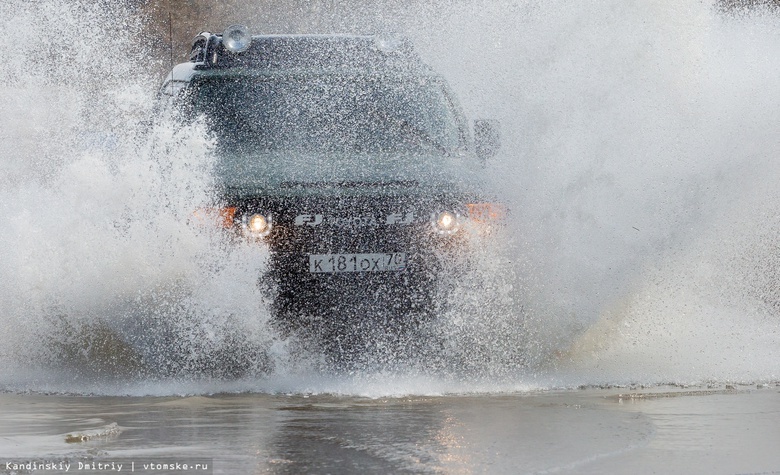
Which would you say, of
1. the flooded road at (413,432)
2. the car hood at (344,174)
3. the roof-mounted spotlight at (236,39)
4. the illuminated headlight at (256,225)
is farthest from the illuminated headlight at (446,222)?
the roof-mounted spotlight at (236,39)

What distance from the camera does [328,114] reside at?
28.5 feet

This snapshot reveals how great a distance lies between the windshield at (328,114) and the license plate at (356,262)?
1007 millimetres

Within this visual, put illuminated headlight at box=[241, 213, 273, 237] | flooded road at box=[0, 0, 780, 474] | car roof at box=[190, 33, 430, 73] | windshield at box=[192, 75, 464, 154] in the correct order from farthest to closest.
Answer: car roof at box=[190, 33, 430, 73]
windshield at box=[192, 75, 464, 154]
illuminated headlight at box=[241, 213, 273, 237]
flooded road at box=[0, 0, 780, 474]

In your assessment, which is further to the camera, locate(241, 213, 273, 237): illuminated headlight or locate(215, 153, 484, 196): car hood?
locate(215, 153, 484, 196): car hood

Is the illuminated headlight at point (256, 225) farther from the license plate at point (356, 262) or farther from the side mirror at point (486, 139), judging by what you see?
the side mirror at point (486, 139)

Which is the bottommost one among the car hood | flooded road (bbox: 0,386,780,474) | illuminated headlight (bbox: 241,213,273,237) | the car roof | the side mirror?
flooded road (bbox: 0,386,780,474)

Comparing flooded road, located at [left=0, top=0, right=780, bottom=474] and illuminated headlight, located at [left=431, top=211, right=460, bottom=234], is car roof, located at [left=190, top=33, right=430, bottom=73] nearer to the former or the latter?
flooded road, located at [left=0, top=0, right=780, bottom=474]

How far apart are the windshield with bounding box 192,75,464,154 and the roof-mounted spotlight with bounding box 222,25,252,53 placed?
0.66ft

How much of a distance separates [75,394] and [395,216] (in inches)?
66.4

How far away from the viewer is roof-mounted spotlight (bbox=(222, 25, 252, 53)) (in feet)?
30.2

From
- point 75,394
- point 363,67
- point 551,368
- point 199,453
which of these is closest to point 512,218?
point 551,368

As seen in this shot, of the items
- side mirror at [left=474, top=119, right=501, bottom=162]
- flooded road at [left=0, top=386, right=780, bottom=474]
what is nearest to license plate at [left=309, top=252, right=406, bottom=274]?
flooded road at [left=0, top=386, right=780, bottom=474]

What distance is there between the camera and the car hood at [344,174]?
7.53 metres

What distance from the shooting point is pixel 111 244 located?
768 centimetres
